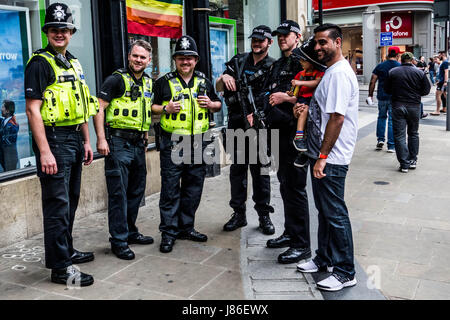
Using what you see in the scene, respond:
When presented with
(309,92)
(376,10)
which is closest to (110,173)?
(309,92)

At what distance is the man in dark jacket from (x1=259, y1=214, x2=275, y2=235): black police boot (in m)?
3.83

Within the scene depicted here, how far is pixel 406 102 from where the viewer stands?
335 inches

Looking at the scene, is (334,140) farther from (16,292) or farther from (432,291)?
(16,292)

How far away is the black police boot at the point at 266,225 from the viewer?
17.4 feet

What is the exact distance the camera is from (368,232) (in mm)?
5328

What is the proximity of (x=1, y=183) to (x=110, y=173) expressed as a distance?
1.22 m

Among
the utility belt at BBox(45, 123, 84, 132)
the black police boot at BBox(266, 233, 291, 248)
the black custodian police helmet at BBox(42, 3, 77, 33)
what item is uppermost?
the black custodian police helmet at BBox(42, 3, 77, 33)

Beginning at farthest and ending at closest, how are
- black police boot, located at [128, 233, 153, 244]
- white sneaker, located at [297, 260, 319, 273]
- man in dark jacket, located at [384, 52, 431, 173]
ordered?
1. man in dark jacket, located at [384, 52, 431, 173]
2. black police boot, located at [128, 233, 153, 244]
3. white sneaker, located at [297, 260, 319, 273]

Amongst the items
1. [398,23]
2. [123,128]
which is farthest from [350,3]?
[123,128]

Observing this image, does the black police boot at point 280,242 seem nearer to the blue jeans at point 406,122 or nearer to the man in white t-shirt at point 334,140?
the man in white t-shirt at point 334,140

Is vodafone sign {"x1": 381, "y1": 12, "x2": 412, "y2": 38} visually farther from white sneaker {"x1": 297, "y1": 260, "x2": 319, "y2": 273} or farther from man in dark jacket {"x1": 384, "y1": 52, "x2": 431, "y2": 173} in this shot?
white sneaker {"x1": 297, "y1": 260, "x2": 319, "y2": 273}

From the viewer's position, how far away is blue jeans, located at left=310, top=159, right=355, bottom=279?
382cm

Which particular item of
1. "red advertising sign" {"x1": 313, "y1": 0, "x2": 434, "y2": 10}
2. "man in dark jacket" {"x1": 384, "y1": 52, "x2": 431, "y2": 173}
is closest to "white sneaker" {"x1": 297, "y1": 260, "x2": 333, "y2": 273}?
"man in dark jacket" {"x1": 384, "y1": 52, "x2": 431, "y2": 173}

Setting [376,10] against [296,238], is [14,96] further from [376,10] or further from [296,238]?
[376,10]
